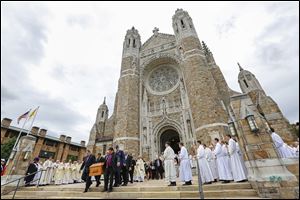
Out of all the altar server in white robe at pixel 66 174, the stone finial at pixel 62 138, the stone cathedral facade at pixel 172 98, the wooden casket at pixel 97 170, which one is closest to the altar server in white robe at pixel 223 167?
the wooden casket at pixel 97 170

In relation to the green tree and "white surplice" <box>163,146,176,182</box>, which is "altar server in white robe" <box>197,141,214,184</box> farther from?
the green tree

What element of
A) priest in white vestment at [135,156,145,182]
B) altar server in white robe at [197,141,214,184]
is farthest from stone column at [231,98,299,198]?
priest in white vestment at [135,156,145,182]

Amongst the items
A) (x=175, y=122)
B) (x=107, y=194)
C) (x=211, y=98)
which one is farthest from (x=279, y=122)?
(x=107, y=194)

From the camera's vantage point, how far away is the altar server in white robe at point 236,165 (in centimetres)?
520

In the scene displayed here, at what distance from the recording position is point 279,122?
1207cm

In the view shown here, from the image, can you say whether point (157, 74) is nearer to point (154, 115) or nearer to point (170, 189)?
point (154, 115)

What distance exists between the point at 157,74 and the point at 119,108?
640cm

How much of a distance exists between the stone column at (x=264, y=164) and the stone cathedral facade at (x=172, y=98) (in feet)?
22.2

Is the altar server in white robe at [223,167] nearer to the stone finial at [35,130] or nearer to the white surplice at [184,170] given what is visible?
the white surplice at [184,170]

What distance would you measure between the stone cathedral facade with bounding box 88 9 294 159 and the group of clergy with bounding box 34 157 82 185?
168 inches

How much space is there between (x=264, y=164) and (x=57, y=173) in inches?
425

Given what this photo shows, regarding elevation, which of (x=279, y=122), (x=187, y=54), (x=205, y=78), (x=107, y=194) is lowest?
(x=107, y=194)

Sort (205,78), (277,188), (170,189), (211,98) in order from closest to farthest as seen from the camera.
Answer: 1. (277,188)
2. (170,189)
3. (211,98)
4. (205,78)

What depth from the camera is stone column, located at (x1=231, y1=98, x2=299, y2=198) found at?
3.68 metres
